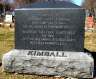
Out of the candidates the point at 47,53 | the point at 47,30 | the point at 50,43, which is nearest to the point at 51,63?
the point at 47,53

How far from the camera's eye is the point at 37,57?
3.59 m

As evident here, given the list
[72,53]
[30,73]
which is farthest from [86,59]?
[30,73]

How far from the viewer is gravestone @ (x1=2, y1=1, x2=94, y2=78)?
3.52 metres

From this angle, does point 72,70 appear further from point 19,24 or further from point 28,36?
point 19,24

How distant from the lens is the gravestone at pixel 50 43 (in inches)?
138

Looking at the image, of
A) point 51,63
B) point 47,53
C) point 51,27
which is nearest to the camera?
point 51,63

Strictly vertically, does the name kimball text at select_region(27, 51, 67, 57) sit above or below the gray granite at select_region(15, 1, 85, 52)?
below

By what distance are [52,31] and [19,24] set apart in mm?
979

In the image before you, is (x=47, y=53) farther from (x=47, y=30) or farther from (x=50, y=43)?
(x=47, y=30)

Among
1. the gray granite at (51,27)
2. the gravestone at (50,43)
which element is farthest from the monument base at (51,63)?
the gray granite at (51,27)

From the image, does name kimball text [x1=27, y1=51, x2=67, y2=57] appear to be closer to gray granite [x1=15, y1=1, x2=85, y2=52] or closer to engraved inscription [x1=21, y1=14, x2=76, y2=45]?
gray granite [x1=15, y1=1, x2=85, y2=52]

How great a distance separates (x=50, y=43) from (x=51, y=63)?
0.66m

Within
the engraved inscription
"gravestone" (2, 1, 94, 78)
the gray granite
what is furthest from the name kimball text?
the engraved inscription

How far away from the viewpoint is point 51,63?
353 cm
